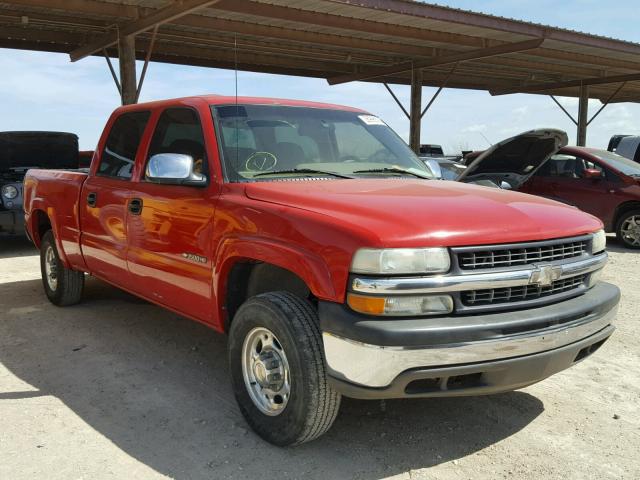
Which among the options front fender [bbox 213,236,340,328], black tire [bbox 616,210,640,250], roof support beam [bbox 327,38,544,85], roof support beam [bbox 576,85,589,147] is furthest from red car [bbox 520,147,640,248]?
roof support beam [bbox 576,85,589,147]

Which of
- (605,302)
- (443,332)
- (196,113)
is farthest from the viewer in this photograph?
(196,113)

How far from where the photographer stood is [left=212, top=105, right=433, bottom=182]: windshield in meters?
3.71

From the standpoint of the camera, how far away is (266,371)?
3152 mm

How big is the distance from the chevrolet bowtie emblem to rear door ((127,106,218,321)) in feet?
5.85

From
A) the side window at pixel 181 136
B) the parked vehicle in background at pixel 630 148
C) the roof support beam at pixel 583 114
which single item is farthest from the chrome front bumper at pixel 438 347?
the roof support beam at pixel 583 114

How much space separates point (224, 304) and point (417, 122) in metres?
16.2

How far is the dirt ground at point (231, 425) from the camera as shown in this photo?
297 centimetres

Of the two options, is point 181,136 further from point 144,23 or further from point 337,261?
point 144,23

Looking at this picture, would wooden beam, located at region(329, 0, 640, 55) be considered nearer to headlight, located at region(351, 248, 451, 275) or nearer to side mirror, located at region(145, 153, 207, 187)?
side mirror, located at region(145, 153, 207, 187)

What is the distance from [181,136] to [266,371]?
1829 millimetres

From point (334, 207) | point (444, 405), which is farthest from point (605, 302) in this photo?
point (334, 207)

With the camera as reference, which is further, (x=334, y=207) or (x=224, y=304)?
(x=224, y=304)

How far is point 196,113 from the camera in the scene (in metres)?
3.97

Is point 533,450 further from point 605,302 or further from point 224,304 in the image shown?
point 224,304
